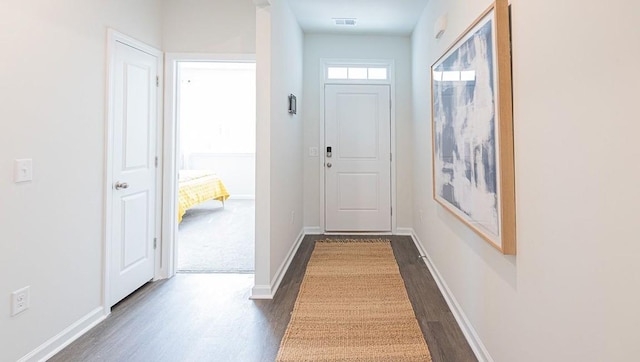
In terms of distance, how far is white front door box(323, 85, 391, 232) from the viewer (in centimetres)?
430

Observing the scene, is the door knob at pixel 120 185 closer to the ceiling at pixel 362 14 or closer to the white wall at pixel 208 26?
the white wall at pixel 208 26

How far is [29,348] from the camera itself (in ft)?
5.54

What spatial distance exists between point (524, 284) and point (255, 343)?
1453 millimetres

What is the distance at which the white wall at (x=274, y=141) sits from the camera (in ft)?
8.18

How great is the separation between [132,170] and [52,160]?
2.33 feet

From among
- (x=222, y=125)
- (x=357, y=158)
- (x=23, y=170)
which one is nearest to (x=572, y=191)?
(x=23, y=170)

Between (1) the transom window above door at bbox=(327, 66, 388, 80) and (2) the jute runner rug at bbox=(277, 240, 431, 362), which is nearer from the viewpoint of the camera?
(2) the jute runner rug at bbox=(277, 240, 431, 362)

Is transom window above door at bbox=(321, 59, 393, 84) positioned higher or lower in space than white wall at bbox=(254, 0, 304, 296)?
higher

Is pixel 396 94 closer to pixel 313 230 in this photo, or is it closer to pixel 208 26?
pixel 313 230

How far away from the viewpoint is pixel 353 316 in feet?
7.22

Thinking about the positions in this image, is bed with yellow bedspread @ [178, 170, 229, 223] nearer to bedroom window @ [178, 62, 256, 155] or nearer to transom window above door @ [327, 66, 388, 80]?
bedroom window @ [178, 62, 256, 155]

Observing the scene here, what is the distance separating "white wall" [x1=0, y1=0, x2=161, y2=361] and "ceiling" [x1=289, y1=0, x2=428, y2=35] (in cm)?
187

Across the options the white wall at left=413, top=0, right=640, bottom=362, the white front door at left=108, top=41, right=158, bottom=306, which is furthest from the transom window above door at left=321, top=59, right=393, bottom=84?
the white wall at left=413, top=0, right=640, bottom=362

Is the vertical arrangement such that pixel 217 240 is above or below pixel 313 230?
below
